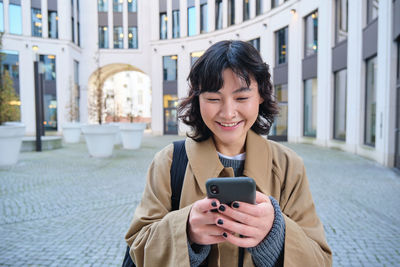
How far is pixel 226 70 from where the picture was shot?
52.0 inches

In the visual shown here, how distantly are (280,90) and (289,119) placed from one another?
7.43 feet

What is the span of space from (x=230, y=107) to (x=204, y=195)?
1.31 ft

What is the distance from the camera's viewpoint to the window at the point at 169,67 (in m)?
27.9

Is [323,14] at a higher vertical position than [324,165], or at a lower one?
higher

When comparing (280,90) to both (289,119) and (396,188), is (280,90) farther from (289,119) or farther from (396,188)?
(396,188)

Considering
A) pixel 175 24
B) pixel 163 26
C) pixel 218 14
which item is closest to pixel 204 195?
pixel 218 14

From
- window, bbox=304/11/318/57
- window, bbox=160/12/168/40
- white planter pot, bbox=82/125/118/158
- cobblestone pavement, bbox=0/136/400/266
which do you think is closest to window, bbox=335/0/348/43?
window, bbox=304/11/318/57

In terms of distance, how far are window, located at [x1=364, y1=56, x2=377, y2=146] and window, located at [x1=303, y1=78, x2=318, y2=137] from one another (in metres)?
4.67

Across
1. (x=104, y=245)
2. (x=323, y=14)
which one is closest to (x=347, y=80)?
(x=323, y=14)

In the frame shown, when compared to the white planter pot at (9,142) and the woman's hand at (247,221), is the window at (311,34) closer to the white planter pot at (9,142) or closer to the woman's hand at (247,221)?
the white planter pot at (9,142)

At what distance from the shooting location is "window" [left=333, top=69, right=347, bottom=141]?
1412cm

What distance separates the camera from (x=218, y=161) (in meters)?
1.38

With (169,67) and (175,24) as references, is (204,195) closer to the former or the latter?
(169,67)

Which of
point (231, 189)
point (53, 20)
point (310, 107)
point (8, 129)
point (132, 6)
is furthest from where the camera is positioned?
point (132, 6)
